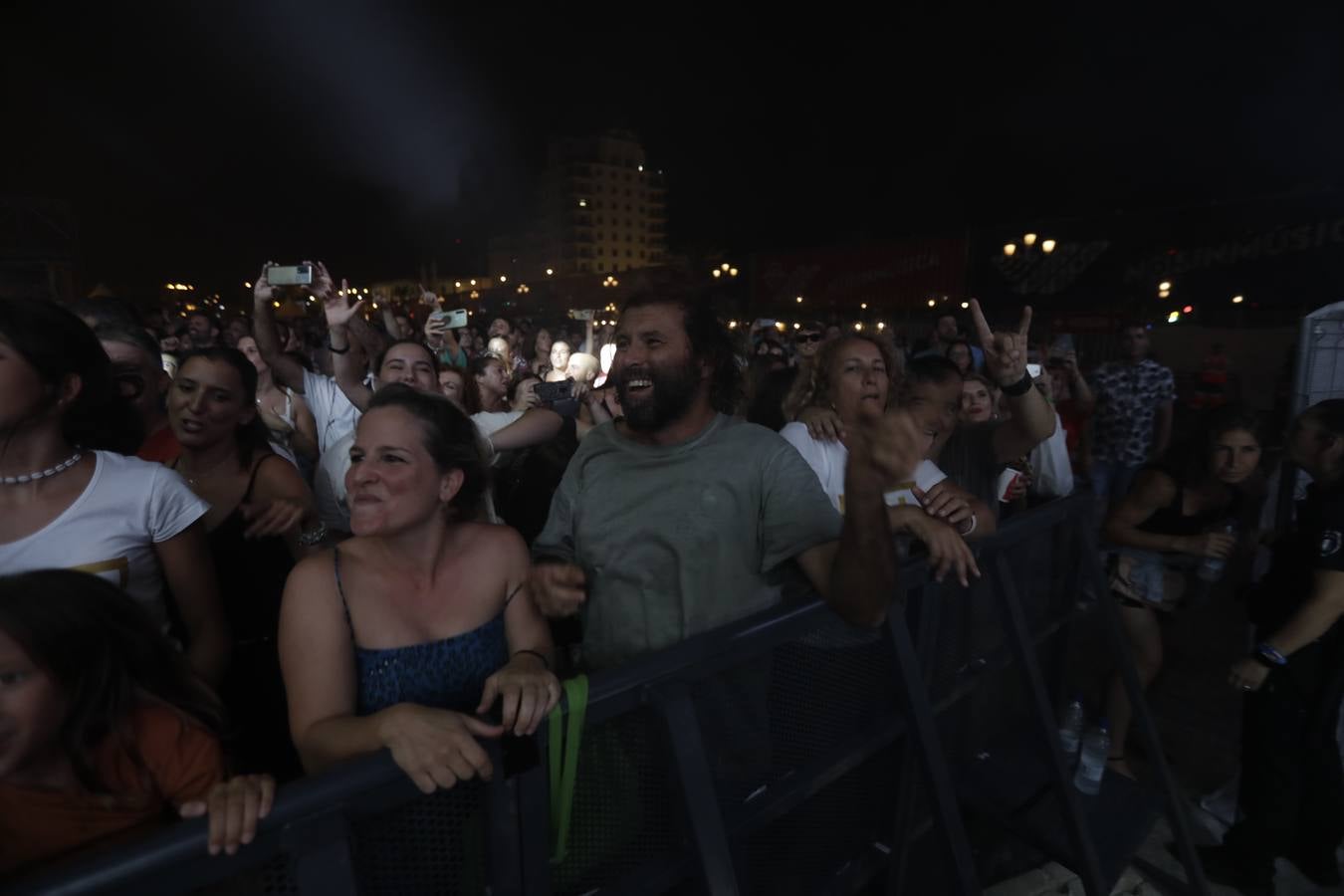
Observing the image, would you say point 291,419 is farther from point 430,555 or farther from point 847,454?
point 847,454

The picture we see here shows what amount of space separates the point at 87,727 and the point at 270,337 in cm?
315

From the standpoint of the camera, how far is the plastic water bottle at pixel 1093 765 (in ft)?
9.91

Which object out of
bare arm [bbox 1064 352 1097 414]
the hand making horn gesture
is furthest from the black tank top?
bare arm [bbox 1064 352 1097 414]

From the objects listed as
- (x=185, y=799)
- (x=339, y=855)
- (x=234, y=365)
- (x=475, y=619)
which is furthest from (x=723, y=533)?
(x=234, y=365)

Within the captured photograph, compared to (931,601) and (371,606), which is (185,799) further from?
(931,601)

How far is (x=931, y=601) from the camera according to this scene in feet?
7.65

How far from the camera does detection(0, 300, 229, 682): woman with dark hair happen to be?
181 cm

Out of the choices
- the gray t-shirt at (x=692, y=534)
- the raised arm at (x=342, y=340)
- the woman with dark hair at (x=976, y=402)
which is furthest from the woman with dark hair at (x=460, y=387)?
the woman with dark hair at (x=976, y=402)

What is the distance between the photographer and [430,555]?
1893 millimetres

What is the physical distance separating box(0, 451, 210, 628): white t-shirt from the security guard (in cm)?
414

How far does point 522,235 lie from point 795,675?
415ft

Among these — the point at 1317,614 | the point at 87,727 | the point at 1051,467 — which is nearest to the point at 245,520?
the point at 87,727

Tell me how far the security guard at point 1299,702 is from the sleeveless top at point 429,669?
3.21 metres

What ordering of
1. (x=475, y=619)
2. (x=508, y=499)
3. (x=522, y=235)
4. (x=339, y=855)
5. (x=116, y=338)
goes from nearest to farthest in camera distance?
1. (x=339, y=855)
2. (x=475, y=619)
3. (x=116, y=338)
4. (x=508, y=499)
5. (x=522, y=235)
